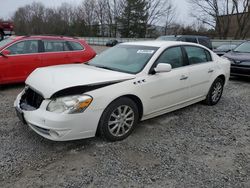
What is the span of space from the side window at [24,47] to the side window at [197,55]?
433 cm

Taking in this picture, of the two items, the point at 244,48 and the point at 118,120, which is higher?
the point at 244,48

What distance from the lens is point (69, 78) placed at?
10.5ft

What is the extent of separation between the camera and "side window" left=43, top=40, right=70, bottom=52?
6781 mm

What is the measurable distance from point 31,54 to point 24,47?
256 millimetres

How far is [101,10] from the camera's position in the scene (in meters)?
56.9

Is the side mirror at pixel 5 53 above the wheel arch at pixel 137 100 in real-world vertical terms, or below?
above

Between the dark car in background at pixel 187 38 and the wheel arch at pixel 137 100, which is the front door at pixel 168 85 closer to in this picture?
the wheel arch at pixel 137 100

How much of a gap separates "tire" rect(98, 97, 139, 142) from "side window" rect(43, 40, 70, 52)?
4.34 metres

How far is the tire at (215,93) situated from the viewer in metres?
5.10

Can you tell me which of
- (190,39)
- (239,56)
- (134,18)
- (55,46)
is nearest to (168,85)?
(55,46)

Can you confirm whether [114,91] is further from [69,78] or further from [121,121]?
[69,78]

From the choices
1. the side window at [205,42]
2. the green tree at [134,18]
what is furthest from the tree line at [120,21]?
the side window at [205,42]

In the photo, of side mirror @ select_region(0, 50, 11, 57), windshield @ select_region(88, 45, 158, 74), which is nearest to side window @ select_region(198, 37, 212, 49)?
windshield @ select_region(88, 45, 158, 74)

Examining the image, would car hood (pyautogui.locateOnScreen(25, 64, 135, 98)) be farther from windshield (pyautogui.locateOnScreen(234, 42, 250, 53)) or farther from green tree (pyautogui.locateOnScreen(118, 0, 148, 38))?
green tree (pyautogui.locateOnScreen(118, 0, 148, 38))
